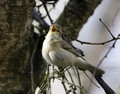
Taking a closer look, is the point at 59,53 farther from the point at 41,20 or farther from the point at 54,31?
the point at 41,20

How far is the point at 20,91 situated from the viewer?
3314 mm

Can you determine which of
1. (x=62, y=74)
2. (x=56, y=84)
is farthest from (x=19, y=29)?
(x=56, y=84)

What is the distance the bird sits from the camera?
2.94 m

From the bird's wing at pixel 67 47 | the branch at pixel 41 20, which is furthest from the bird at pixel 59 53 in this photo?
the branch at pixel 41 20

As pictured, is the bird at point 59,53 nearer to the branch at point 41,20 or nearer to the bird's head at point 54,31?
the bird's head at point 54,31

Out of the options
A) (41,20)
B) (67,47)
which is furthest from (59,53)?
(41,20)

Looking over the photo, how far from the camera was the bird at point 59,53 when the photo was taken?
2.94m

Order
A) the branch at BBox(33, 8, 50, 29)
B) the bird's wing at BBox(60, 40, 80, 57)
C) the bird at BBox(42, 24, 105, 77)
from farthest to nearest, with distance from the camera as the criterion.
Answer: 1. the branch at BBox(33, 8, 50, 29)
2. the bird's wing at BBox(60, 40, 80, 57)
3. the bird at BBox(42, 24, 105, 77)

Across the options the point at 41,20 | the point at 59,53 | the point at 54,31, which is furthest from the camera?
the point at 41,20

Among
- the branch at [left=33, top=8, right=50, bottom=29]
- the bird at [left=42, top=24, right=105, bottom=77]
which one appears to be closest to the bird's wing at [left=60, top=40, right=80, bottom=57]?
the bird at [left=42, top=24, right=105, bottom=77]

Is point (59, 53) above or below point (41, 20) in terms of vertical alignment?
below

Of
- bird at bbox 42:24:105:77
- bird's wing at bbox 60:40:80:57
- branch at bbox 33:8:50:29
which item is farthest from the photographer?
branch at bbox 33:8:50:29

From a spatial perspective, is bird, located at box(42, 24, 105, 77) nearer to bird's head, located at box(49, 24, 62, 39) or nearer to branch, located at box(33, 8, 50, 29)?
bird's head, located at box(49, 24, 62, 39)

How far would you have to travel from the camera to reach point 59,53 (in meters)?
3.04
